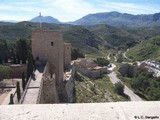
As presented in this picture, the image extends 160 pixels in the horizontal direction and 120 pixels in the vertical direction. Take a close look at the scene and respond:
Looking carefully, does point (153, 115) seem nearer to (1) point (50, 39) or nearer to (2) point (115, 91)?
(1) point (50, 39)

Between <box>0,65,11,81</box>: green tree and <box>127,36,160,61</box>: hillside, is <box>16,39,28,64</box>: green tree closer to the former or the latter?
<box>0,65,11,81</box>: green tree

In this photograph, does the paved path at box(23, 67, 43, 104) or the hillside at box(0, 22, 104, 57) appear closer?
the paved path at box(23, 67, 43, 104)

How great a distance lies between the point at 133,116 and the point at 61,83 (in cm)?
2064

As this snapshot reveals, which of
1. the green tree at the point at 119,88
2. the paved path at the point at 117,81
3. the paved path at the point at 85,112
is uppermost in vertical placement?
the paved path at the point at 85,112

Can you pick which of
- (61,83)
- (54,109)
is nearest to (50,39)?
(61,83)

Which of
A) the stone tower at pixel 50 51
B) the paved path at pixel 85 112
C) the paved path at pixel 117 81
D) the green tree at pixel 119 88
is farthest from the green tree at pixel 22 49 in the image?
the paved path at pixel 85 112

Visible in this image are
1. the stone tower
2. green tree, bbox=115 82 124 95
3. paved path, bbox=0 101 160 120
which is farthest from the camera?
green tree, bbox=115 82 124 95

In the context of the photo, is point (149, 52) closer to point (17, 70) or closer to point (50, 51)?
point (17, 70)

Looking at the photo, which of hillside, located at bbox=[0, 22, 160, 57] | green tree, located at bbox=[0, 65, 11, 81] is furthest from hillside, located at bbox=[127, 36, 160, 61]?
green tree, located at bbox=[0, 65, 11, 81]

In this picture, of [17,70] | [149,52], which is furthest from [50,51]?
[149,52]

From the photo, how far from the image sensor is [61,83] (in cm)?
2406

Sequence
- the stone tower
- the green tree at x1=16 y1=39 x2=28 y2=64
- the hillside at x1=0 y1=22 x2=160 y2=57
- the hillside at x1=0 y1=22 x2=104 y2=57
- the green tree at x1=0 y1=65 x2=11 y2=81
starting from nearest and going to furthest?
1. the stone tower
2. the green tree at x1=0 y1=65 x2=11 y2=81
3. the green tree at x1=16 y1=39 x2=28 y2=64
4. the hillside at x1=0 y1=22 x2=160 y2=57
5. the hillside at x1=0 y1=22 x2=104 y2=57

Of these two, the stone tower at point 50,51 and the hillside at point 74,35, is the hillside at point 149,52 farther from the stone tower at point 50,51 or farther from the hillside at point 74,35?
the stone tower at point 50,51

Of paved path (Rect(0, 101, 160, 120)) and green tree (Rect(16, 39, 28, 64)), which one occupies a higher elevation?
paved path (Rect(0, 101, 160, 120))
